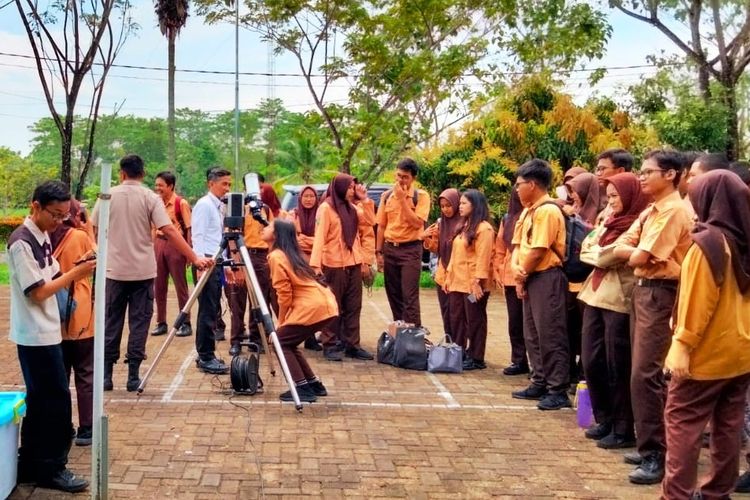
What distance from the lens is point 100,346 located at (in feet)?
10.7

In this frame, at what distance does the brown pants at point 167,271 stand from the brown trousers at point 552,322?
167 inches

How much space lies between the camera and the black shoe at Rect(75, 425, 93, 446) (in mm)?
4453

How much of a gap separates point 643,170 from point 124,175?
12.6ft

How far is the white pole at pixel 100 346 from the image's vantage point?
3.24 meters

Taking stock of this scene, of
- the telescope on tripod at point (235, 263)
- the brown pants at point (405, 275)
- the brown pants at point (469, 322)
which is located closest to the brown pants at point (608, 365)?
the brown pants at point (469, 322)

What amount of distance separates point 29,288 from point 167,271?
480 centimetres

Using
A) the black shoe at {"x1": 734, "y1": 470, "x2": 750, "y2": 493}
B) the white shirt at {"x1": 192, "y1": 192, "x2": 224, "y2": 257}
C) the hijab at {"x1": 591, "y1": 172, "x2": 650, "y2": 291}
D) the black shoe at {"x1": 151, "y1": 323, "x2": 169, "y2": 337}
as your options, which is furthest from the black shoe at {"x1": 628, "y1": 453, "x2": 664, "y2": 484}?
the black shoe at {"x1": 151, "y1": 323, "x2": 169, "y2": 337}

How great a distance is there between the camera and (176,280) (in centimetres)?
818

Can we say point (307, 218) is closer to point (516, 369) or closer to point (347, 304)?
point (347, 304)

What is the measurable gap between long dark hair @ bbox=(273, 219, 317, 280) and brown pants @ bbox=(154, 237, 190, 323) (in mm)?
2981

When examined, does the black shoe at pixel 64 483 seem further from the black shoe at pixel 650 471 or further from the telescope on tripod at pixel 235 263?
the black shoe at pixel 650 471

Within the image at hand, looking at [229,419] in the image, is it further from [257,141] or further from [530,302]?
[257,141]

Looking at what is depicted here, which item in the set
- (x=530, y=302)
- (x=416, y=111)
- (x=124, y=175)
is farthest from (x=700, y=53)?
(x=124, y=175)

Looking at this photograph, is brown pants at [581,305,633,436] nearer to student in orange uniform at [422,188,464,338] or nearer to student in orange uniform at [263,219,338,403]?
student in orange uniform at [263,219,338,403]
